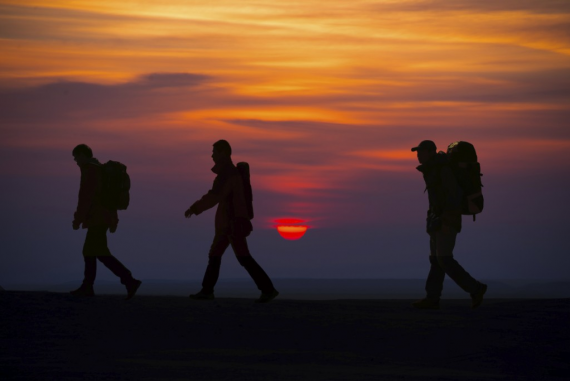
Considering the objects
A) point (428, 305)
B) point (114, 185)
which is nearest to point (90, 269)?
point (114, 185)

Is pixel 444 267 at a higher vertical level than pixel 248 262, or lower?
higher

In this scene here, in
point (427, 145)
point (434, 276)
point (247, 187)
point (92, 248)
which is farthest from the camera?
point (92, 248)

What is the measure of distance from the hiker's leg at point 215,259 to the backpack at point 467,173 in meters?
3.48

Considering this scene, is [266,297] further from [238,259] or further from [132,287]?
[132,287]

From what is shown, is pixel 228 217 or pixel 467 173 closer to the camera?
pixel 467 173

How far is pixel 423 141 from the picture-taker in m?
14.8

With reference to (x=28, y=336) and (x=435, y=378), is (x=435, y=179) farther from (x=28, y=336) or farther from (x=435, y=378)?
(x=28, y=336)

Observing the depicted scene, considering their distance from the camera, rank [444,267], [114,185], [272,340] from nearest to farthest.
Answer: [272,340] → [444,267] → [114,185]

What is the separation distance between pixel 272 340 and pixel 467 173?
13.1 feet

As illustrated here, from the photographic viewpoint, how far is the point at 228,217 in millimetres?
15109

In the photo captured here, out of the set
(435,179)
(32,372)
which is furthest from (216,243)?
(32,372)

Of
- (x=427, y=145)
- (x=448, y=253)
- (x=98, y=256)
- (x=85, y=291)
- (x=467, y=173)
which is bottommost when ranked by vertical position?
(x=85, y=291)

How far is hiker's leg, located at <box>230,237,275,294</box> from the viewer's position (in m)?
15.0

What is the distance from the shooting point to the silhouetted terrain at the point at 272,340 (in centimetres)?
1077
